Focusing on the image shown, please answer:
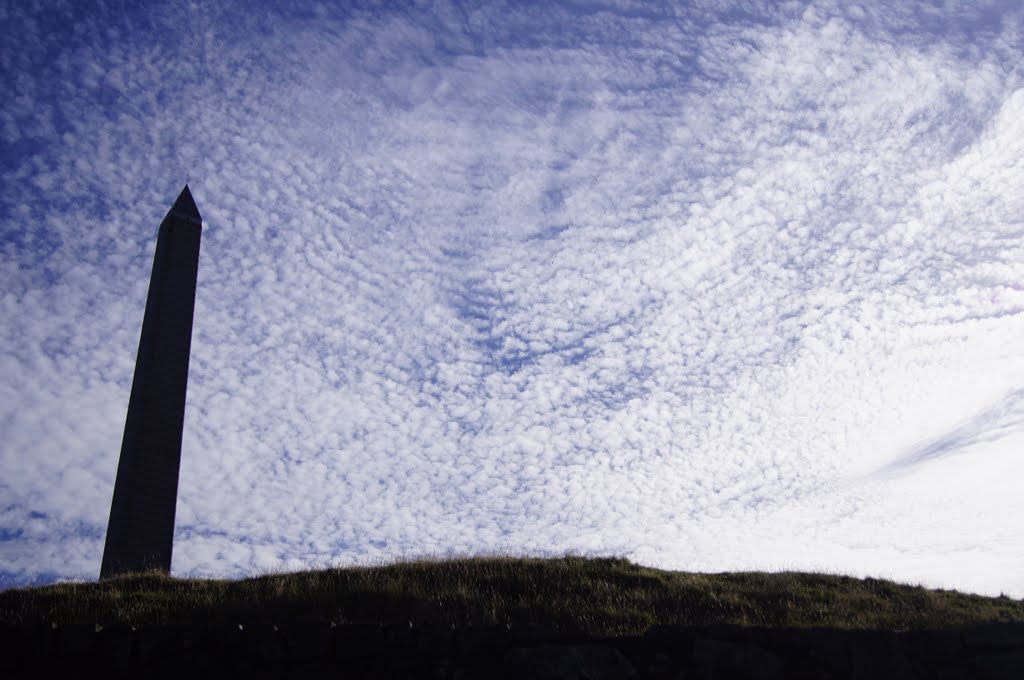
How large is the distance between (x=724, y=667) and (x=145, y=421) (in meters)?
13.7

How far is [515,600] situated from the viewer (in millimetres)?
11219

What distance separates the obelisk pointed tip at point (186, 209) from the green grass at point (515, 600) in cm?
1062

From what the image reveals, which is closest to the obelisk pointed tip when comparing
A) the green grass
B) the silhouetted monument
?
the silhouetted monument

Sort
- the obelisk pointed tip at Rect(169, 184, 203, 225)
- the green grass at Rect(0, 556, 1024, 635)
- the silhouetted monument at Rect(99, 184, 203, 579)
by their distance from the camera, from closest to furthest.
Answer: the green grass at Rect(0, 556, 1024, 635) < the silhouetted monument at Rect(99, 184, 203, 579) < the obelisk pointed tip at Rect(169, 184, 203, 225)

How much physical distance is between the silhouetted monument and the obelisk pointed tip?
1.0 inches

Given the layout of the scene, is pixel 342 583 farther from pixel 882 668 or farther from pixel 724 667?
pixel 882 668

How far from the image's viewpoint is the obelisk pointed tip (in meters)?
20.8

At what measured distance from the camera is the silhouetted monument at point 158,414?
1694cm

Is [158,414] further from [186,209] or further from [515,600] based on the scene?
[515,600]

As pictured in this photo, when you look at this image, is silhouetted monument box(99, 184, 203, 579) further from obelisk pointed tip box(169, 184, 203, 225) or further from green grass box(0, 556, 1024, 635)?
green grass box(0, 556, 1024, 635)

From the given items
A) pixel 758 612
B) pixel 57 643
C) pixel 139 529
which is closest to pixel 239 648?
pixel 57 643

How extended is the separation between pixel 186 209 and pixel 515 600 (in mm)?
14399

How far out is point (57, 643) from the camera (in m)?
8.27

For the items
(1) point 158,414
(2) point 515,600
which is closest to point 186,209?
(1) point 158,414
